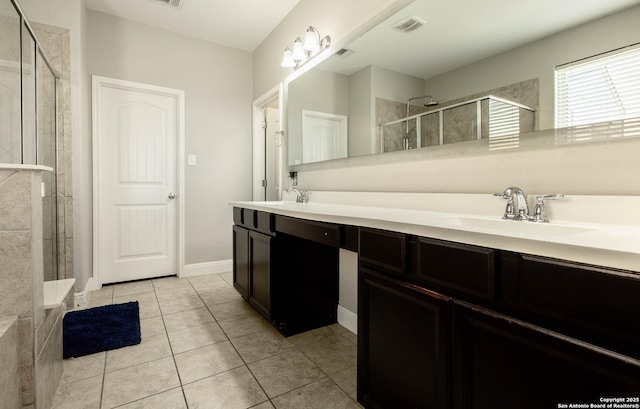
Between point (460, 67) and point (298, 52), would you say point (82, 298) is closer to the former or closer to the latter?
point (298, 52)

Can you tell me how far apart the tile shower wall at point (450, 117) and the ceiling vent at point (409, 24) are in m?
0.37

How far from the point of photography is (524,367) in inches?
28.5

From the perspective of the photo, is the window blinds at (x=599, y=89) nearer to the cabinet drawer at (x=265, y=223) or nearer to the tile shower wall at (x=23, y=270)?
the cabinet drawer at (x=265, y=223)

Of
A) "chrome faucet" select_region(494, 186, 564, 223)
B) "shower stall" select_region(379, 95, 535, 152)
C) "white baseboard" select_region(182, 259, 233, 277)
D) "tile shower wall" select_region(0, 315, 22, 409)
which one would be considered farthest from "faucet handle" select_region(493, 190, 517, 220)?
"white baseboard" select_region(182, 259, 233, 277)

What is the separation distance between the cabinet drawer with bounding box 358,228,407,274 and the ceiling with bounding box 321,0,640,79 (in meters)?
0.93

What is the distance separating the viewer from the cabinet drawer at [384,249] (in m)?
1.03

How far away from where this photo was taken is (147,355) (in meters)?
1.75

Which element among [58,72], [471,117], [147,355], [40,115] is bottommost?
[147,355]

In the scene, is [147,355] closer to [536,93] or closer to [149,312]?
[149,312]

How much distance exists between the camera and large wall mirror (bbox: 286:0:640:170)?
3.59 feet

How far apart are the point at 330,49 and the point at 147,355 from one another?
7.52ft

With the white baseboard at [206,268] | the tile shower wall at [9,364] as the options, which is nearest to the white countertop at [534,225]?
the tile shower wall at [9,364]

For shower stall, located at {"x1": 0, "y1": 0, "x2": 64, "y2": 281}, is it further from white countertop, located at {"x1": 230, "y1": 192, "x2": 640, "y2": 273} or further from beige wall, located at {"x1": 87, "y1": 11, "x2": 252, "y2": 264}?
white countertop, located at {"x1": 230, "y1": 192, "x2": 640, "y2": 273}

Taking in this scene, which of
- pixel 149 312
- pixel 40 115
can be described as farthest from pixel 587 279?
pixel 40 115
